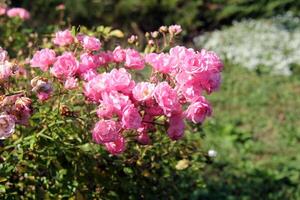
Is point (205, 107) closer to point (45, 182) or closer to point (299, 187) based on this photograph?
point (45, 182)

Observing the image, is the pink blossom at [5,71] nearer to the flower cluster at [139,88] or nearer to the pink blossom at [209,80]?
the flower cluster at [139,88]

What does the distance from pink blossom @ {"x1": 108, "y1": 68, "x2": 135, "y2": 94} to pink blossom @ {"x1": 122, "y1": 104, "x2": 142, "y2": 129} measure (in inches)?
3.3

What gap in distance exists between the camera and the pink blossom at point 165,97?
1924mm

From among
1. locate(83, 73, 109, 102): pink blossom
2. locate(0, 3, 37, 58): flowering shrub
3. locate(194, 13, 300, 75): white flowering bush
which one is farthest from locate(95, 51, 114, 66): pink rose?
locate(194, 13, 300, 75): white flowering bush

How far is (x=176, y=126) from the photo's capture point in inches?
83.0

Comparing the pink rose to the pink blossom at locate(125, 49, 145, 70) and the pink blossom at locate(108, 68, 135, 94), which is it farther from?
the pink blossom at locate(108, 68, 135, 94)

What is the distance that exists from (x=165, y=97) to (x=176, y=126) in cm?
21

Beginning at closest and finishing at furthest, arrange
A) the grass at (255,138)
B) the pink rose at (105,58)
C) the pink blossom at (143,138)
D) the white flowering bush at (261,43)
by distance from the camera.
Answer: the pink blossom at (143,138)
the pink rose at (105,58)
the grass at (255,138)
the white flowering bush at (261,43)

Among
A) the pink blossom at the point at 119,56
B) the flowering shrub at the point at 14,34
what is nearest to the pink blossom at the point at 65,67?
the pink blossom at the point at 119,56

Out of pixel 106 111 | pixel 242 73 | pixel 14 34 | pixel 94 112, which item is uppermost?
pixel 242 73

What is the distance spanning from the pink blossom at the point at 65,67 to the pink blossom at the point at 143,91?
0.27 m

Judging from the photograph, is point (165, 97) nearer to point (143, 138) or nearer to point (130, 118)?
point (130, 118)

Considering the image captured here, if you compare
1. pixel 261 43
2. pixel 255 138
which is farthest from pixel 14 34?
pixel 261 43

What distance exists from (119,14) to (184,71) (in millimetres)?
7263
